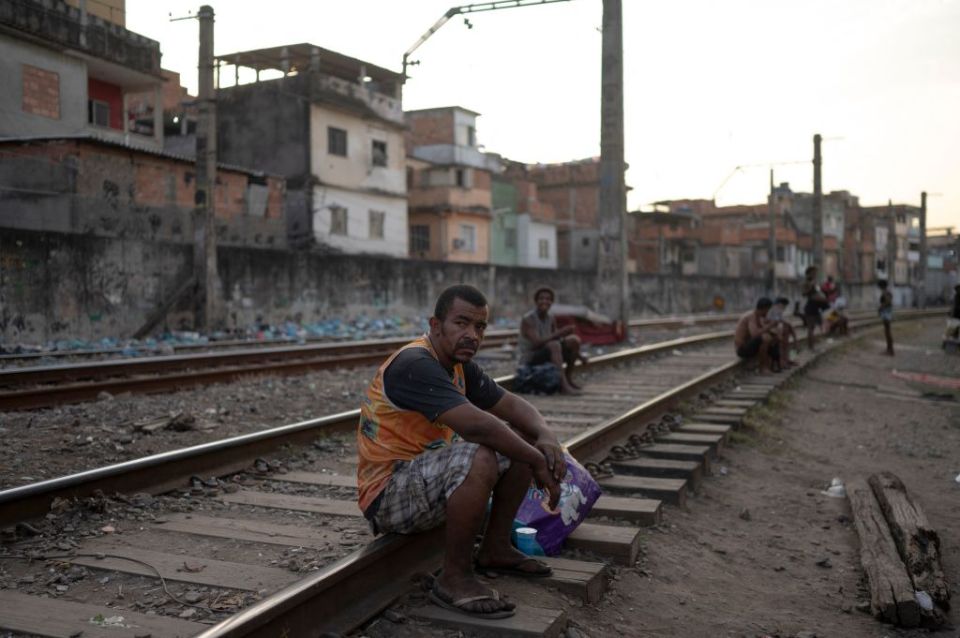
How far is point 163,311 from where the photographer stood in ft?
61.4

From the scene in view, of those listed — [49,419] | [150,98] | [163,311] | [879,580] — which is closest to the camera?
[879,580]

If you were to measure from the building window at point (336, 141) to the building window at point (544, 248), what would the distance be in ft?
62.7

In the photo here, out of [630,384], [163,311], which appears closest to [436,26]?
[163,311]

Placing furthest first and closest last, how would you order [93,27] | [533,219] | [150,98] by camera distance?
[533,219] → [150,98] → [93,27]

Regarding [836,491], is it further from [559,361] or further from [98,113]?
[98,113]

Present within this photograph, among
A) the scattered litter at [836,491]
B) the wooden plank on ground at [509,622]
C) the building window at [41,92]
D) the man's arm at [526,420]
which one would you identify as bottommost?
the scattered litter at [836,491]

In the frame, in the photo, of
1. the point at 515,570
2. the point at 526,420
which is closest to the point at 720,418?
the point at 526,420

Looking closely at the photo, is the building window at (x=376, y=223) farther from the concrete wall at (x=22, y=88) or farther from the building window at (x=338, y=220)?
the concrete wall at (x=22, y=88)

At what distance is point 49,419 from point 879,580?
267 inches

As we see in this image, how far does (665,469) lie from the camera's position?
621 cm

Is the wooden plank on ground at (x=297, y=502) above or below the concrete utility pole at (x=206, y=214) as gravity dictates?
below

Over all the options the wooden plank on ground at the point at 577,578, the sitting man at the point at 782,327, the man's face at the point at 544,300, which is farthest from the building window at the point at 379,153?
the wooden plank on ground at the point at 577,578

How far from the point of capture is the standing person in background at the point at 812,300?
1700 cm

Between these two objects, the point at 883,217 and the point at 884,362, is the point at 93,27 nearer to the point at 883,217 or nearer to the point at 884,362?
the point at 884,362
